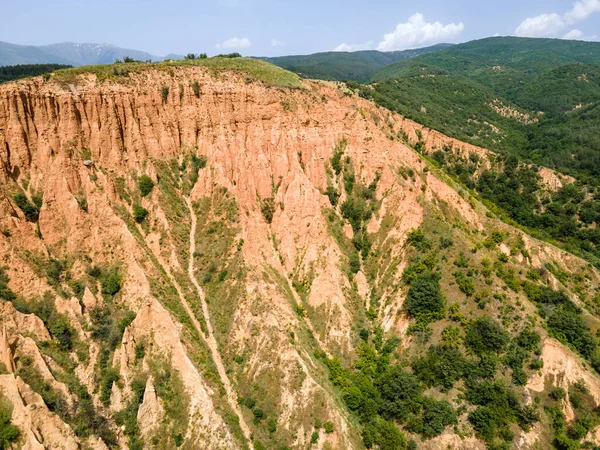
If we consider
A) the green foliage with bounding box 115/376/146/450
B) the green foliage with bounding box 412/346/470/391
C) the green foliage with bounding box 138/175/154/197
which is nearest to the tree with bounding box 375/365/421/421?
the green foliage with bounding box 412/346/470/391

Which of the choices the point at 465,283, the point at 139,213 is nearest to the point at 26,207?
the point at 139,213

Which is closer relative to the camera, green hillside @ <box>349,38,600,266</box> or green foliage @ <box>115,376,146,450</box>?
green foliage @ <box>115,376,146,450</box>

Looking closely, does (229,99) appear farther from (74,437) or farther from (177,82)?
(74,437)

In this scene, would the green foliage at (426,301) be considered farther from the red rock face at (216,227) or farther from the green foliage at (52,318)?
the green foliage at (52,318)

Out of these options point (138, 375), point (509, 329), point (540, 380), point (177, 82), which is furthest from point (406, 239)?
point (177, 82)

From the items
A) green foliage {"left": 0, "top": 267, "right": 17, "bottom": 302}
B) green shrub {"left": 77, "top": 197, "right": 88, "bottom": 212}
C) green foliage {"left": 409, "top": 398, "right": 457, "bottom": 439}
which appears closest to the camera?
green foliage {"left": 0, "top": 267, "right": 17, "bottom": 302}

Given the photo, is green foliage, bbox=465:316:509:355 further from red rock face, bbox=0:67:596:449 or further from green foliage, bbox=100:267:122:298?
green foliage, bbox=100:267:122:298

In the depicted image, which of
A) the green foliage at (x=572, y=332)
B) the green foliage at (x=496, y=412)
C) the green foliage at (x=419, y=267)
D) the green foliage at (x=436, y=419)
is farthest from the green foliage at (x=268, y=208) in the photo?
the green foliage at (x=572, y=332)

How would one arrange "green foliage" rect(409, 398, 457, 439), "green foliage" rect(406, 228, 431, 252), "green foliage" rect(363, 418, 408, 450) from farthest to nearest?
"green foliage" rect(406, 228, 431, 252), "green foliage" rect(409, 398, 457, 439), "green foliage" rect(363, 418, 408, 450)
